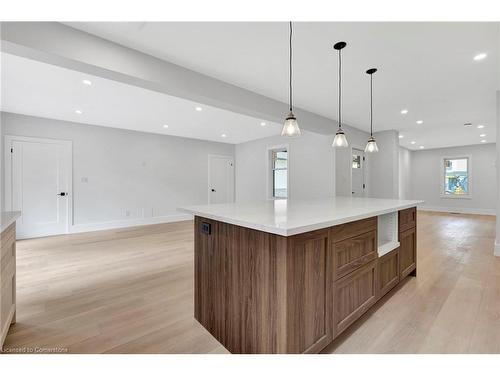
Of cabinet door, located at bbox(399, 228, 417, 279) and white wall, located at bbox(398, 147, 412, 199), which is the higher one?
white wall, located at bbox(398, 147, 412, 199)

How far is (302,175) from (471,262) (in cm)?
365

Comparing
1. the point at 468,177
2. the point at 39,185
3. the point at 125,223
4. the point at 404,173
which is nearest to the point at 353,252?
the point at 125,223

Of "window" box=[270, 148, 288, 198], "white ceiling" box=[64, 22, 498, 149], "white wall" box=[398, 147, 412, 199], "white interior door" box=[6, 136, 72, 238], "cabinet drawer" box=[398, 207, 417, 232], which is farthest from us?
"white wall" box=[398, 147, 412, 199]

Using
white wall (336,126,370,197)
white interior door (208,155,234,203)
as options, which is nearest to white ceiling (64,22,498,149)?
Answer: white wall (336,126,370,197)

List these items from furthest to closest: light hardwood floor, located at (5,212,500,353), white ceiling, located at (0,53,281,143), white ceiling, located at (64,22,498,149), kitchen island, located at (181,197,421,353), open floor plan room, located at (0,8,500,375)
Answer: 1. white ceiling, located at (0,53,281,143)
2. white ceiling, located at (64,22,498,149)
3. light hardwood floor, located at (5,212,500,353)
4. open floor plan room, located at (0,8,500,375)
5. kitchen island, located at (181,197,421,353)

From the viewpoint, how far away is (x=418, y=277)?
2.81 metres

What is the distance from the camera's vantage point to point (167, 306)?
2199 mm

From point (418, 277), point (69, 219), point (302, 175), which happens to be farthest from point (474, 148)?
point (69, 219)

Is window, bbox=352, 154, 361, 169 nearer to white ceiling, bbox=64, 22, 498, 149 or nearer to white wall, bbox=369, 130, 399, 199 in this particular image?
white wall, bbox=369, 130, 399, 199

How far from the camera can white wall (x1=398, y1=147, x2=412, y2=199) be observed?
28.5 ft

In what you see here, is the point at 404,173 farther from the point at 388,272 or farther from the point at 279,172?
the point at 388,272

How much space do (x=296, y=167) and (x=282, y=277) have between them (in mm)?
5328

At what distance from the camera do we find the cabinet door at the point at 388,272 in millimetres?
2107

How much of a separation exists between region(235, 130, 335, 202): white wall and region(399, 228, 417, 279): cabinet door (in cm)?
274
